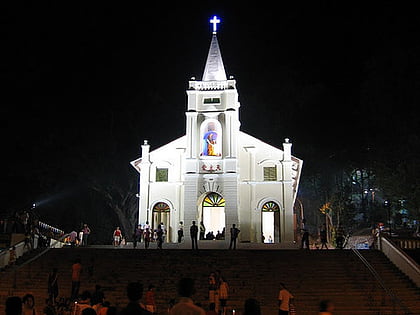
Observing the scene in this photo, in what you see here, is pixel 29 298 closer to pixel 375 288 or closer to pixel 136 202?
pixel 375 288

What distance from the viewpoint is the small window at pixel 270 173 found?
3497 centimetres

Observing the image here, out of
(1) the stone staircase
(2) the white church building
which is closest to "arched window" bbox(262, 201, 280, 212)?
(2) the white church building

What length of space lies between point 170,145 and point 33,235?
1143 cm

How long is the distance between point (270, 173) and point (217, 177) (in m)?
3.76

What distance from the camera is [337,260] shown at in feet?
76.8

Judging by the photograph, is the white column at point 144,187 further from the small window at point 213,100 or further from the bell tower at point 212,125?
the small window at point 213,100

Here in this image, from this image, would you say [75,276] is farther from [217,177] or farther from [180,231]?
[217,177]

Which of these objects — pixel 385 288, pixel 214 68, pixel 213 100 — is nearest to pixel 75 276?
pixel 385 288

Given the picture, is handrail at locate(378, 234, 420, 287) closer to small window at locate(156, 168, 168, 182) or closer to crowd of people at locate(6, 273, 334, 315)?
crowd of people at locate(6, 273, 334, 315)

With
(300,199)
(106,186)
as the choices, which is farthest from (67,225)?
(300,199)

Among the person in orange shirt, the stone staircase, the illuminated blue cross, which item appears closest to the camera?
the person in orange shirt

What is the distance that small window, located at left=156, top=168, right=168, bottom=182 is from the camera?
3556 centimetres

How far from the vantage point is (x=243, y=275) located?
21.6 metres

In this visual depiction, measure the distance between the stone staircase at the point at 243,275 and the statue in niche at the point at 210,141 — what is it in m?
10.4
